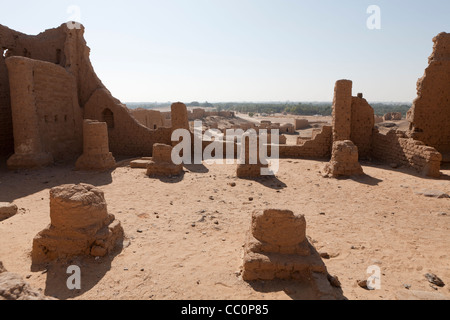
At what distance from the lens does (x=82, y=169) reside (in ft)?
36.5

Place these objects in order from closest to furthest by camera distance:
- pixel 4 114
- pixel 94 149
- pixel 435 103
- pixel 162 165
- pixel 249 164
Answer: pixel 249 164 < pixel 162 165 < pixel 94 149 < pixel 4 114 < pixel 435 103

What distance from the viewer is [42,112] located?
38.2ft

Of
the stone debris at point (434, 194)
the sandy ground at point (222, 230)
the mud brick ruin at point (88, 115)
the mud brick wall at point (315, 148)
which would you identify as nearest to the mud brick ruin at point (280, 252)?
the sandy ground at point (222, 230)

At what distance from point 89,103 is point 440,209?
586 inches

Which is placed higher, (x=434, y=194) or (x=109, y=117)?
(x=109, y=117)

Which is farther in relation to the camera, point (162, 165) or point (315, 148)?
point (315, 148)

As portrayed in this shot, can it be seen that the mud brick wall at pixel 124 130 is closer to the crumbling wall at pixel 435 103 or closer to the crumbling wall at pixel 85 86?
the crumbling wall at pixel 85 86

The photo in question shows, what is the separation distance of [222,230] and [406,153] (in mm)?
9172

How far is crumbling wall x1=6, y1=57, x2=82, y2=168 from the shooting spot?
1074 centimetres

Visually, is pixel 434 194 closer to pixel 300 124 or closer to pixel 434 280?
pixel 434 280

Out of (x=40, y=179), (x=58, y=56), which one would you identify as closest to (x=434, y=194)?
(x=40, y=179)

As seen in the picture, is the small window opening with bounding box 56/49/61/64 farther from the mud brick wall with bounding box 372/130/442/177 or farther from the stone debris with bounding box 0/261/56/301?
the mud brick wall with bounding box 372/130/442/177

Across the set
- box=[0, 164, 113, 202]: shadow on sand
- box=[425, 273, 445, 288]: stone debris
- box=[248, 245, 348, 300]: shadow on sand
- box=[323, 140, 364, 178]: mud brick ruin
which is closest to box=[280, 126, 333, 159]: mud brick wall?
box=[323, 140, 364, 178]: mud brick ruin

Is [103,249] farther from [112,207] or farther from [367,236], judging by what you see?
[367,236]
